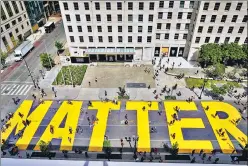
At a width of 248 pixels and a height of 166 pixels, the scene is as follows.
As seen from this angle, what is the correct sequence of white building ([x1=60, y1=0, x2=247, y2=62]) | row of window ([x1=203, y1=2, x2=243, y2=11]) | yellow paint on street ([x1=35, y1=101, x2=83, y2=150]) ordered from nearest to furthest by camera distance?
1. yellow paint on street ([x1=35, y1=101, x2=83, y2=150])
2. row of window ([x1=203, y1=2, x2=243, y2=11])
3. white building ([x1=60, y1=0, x2=247, y2=62])

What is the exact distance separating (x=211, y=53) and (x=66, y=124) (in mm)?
34770

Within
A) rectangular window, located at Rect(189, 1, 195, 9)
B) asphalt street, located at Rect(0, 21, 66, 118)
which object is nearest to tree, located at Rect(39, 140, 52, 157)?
asphalt street, located at Rect(0, 21, 66, 118)

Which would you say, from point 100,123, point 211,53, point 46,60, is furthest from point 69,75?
point 211,53

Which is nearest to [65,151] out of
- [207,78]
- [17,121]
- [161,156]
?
[17,121]

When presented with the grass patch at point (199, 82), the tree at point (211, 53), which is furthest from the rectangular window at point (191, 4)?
the grass patch at point (199, 82)

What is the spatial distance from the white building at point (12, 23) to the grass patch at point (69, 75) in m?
20.5

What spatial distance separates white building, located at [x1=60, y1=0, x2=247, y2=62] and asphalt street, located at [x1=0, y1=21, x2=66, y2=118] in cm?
1111

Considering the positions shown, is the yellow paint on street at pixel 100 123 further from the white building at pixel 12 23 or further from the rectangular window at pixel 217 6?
the white building at pixel 12 23

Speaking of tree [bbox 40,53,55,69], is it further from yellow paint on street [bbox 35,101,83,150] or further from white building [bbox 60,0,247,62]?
Answer: yellow paint on street [bbox 35,101,83,150]

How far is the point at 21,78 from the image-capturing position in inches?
2040

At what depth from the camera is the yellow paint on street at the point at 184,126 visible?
114ft

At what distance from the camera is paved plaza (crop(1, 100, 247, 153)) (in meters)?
35.5

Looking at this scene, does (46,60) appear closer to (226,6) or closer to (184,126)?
(184,126)

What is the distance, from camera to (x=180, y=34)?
53.2 metres
